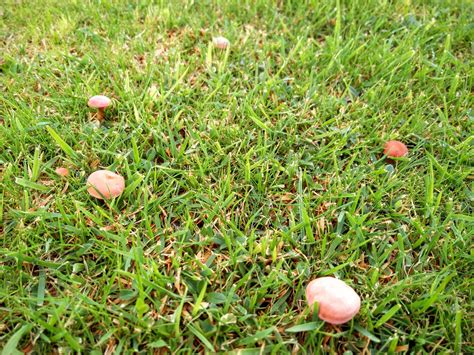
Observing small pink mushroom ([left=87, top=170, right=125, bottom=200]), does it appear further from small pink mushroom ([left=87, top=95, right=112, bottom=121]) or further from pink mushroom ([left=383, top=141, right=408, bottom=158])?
pink mushroom ([left=383, top=141, right=408, bottom=158])

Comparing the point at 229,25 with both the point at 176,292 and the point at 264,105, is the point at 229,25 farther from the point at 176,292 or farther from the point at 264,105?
the point at 176,292

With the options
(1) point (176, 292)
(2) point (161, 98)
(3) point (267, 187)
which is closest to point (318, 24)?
(2) point (161, 98)

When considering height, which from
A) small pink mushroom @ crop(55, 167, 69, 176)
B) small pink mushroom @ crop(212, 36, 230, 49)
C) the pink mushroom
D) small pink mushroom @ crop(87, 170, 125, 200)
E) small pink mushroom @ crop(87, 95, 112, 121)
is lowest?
small pink mushroom @ crop(55, 167, 69, 176)

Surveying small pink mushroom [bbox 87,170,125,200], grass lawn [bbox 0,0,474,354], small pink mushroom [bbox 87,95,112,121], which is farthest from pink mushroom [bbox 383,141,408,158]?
small pink mushroom [bbox 87,95,112,121]

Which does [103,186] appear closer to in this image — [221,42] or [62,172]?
[62,172]

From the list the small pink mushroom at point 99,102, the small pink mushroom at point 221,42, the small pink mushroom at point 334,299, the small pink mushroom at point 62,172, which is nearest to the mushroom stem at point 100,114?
the small pink mushroom at point 99,102

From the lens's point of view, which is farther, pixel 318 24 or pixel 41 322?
pixel 318 24
